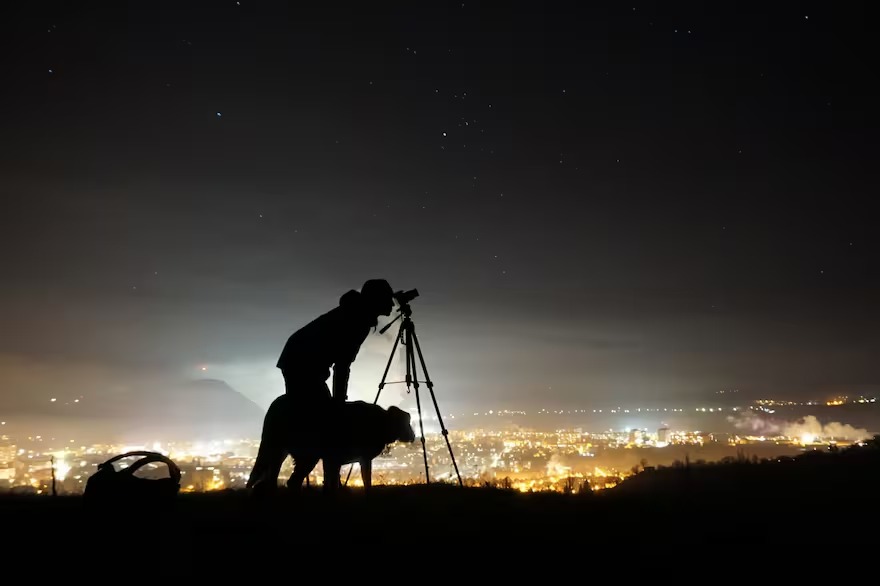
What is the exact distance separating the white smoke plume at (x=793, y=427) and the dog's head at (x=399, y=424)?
38928 millimetres

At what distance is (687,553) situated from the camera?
383cm

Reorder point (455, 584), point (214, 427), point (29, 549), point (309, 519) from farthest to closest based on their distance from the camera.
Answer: point (214, 427), point (309, 519), point (29, 549), point (455, 584)

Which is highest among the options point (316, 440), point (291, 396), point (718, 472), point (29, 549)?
point (291, 396)

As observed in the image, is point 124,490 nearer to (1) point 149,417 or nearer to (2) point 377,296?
(2) point 377,296

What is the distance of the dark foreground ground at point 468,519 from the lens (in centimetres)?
404

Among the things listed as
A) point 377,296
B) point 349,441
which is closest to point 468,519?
point 349,441

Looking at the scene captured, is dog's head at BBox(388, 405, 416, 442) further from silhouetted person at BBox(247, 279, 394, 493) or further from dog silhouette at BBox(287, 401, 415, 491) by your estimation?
silhouetted person at BBox(247, 279, 394, 493)

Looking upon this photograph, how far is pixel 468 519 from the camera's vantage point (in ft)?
15.9

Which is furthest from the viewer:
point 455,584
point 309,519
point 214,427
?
point 214,427

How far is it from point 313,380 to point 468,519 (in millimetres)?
2435

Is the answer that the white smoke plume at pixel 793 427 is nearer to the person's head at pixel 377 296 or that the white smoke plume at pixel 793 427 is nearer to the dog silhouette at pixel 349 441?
the dog silhouette at pixel 349 441

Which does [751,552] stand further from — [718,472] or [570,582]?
[718,472]

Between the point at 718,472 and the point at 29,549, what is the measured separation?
946 centimetres

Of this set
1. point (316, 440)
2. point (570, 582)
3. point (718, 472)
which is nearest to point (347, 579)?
point (570, 582)
